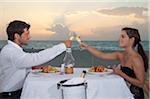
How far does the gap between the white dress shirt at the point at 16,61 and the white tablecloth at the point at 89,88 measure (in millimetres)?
136

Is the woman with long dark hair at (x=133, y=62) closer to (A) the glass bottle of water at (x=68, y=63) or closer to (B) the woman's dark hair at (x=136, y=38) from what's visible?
(B) the woman's dark hair at (x=136, y=38)

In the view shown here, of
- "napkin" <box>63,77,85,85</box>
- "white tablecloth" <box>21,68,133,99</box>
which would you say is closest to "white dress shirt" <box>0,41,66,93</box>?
"white tablecloth" <box>21,68,133,99</box>

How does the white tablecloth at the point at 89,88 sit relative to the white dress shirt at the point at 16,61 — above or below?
below

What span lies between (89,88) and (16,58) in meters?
0.53

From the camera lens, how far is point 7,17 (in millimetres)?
4207

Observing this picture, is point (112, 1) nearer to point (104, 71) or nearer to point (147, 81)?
point (147, 81)

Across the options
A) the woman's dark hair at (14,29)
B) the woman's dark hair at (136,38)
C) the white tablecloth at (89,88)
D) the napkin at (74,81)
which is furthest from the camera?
the woman's dark hair at (136,38)

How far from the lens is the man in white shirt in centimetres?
207

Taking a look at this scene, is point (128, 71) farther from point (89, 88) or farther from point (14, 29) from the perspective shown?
point (14, 29)

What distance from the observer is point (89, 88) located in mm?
1911

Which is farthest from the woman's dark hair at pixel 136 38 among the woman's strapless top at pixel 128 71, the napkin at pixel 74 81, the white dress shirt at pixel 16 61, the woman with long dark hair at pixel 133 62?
the napkin at pixel 74 81

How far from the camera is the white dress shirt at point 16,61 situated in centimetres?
207

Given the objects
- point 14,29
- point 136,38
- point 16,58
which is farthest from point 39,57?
point 136,38

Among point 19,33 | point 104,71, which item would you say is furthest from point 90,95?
point 19,33
